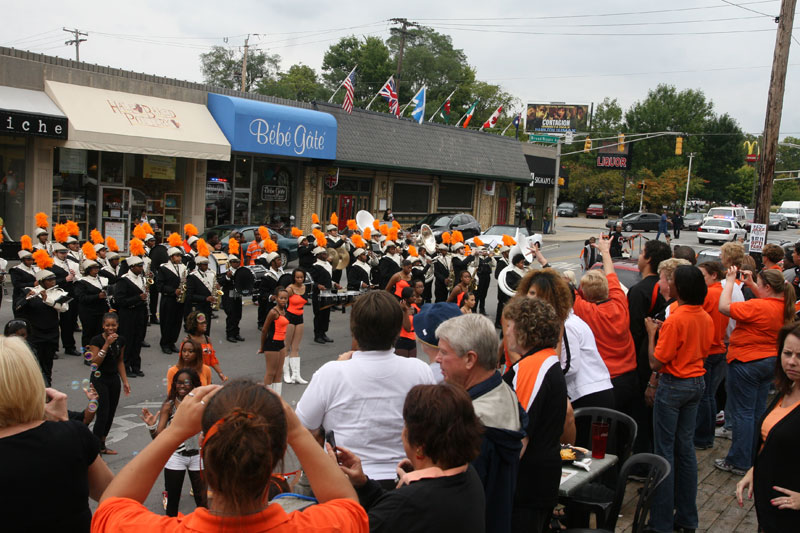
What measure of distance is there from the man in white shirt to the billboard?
45666 mm

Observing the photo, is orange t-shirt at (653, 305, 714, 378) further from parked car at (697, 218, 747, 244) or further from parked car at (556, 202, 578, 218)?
parked car at (556, 202, 578, 218)

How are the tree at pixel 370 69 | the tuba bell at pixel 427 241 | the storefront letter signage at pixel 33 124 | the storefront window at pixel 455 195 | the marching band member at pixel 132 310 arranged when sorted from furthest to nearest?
the tree at pixel 370 69, the storefront window at pixel 455 195, the storefront letter signage at pixel 33 124, the tuba bell at pixel 427 241, the marching band member at pixel 132 310

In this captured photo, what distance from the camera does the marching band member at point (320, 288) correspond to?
1260cm

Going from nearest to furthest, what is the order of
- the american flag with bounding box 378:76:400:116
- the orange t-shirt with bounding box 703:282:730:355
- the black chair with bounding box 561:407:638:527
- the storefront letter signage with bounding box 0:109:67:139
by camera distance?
the black chair with bounding box 561:407:638:527, the orange t-shirt with bounding box 703:282:730:355, the storefront letter signage with bounding box 0:109:67:139, the american flag with bounding box 378:76:400:116

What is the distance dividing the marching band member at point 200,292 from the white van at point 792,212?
69106 millimetres

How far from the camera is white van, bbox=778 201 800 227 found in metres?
67.1

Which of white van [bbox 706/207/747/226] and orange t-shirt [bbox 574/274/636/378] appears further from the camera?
white van [bbox 706/207/747/226]

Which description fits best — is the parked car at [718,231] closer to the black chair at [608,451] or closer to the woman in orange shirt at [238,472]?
the black chair at [608,451]

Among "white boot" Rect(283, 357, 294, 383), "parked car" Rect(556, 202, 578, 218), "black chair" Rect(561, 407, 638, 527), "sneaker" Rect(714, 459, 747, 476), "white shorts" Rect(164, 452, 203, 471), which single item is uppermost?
"parked car" Rect(556, 202, 578, 218)

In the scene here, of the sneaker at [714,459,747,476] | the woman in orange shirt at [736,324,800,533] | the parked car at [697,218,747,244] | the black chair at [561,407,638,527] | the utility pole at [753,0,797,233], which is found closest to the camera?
the woman in orange shirt at [736,324,800,533]

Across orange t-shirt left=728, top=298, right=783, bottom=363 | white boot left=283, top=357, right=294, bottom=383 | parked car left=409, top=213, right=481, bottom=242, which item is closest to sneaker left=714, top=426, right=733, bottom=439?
orange t-shirt left=728, top=298, right=783, bottom=363

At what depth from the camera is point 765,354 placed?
6.36 metres

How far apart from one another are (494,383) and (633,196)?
6469 centimetres

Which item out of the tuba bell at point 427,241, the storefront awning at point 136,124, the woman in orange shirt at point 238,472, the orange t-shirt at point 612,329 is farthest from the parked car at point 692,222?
the woman in orange shirt at point 238,472
